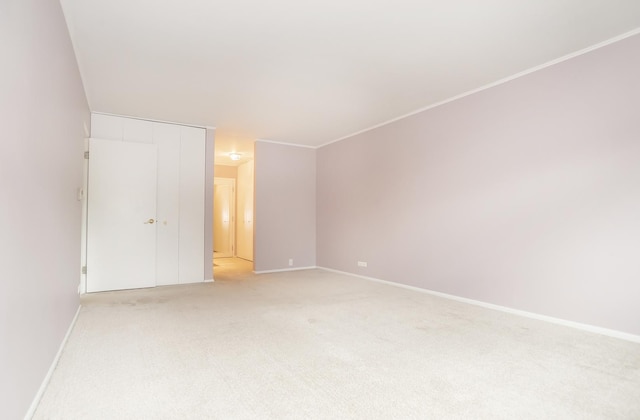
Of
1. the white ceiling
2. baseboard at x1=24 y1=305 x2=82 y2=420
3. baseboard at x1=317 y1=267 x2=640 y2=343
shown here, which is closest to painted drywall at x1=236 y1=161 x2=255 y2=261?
the white ceiling

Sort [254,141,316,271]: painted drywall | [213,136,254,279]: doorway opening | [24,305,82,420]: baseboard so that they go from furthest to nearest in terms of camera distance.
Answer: [213,136,254,279]: doorway opening → [254,141,316,271]: painted drywall → [24,305,82,420]: baseboard

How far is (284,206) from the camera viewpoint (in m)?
6.70

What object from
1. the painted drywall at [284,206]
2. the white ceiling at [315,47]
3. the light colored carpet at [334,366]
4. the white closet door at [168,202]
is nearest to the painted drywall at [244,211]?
the painted drywall at [284,206]

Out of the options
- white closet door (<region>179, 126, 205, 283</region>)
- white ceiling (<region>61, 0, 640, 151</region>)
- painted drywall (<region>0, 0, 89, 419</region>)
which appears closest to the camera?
painted drywall (<region>0, 0, 89, 419</region>)

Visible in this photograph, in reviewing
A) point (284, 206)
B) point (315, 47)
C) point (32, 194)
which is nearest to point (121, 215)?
point (284, 206)

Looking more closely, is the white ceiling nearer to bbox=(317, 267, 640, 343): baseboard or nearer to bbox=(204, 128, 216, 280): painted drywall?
bbox=(204, 128, 216, 280): painted drywall

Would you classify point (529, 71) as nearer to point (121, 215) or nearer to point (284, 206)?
point (284, 206)

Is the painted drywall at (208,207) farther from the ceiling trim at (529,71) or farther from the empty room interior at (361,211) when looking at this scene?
the ceiling trim at (529,71)

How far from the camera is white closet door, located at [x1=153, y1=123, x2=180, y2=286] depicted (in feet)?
17.0

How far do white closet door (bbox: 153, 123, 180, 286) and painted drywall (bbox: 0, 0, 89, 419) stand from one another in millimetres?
2348

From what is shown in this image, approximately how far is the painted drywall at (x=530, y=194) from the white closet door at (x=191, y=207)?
292 centimetres

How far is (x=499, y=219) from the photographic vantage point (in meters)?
3.76

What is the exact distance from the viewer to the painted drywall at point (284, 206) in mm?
6434

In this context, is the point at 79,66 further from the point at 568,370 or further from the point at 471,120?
the point at 568,370
